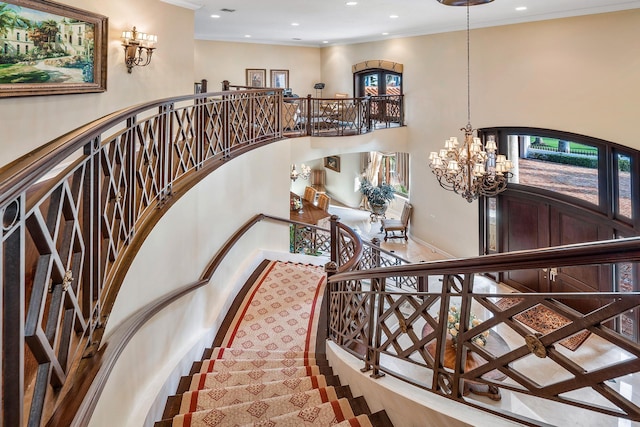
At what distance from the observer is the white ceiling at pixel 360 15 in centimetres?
627

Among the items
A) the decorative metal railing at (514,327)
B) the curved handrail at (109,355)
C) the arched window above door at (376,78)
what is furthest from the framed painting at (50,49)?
the arched window above door at (376,78)

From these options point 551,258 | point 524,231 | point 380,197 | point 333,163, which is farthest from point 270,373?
point 333,163

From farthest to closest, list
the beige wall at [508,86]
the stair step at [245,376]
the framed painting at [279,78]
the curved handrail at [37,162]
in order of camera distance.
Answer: the framed painting at [279,78] < the beige wall at [508,86] < the stair step at [245,376] < the curved handrail at [37,162]

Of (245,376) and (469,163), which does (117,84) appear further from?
(469,163)

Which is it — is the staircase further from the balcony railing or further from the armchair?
the armchair

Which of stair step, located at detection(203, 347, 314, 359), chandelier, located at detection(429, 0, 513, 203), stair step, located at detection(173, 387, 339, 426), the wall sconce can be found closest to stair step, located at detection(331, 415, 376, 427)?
stair step, located at detection(173, 387, 339, 426)

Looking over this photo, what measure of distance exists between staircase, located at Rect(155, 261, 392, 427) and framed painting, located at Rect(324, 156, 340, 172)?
10.2m

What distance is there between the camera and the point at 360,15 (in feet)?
24.6

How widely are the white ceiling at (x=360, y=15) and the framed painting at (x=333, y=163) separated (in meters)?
5.51

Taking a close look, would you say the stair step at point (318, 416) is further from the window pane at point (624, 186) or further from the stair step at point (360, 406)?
the window pane at point (624, 186)

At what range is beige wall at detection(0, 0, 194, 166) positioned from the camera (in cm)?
338

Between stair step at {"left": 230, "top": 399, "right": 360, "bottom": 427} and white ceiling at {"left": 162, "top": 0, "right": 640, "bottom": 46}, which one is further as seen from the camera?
white ceiling at {"left": 162, "top": 0, "right": 640, "bottom": 46}

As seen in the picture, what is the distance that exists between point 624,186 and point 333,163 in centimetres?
1035

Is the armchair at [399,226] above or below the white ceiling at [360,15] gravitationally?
below
